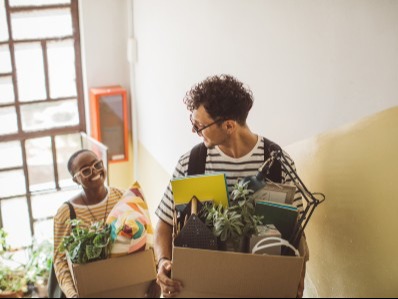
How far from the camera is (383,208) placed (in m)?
1.88

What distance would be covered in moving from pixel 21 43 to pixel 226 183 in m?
3.08

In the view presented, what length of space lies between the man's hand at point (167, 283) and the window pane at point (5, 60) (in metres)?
3.00

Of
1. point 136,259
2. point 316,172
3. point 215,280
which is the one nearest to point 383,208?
point 316,172

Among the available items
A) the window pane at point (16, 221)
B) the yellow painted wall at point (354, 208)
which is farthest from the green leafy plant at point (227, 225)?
the window pane at point (16, 221)

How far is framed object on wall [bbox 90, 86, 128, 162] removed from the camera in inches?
179

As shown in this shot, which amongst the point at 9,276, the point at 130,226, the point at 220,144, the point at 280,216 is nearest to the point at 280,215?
the point at 280,216

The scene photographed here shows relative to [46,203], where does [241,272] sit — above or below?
above

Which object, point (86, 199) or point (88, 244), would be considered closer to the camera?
point (88, 244)

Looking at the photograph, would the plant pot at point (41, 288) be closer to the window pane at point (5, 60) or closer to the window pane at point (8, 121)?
the window pane at point (8, 121)

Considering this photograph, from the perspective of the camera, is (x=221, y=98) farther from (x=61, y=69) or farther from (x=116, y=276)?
(x=61, y=69)

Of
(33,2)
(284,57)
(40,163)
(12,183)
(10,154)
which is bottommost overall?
(12,183)

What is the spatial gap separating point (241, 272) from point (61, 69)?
11.4 ft

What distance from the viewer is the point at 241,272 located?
4.96 feet

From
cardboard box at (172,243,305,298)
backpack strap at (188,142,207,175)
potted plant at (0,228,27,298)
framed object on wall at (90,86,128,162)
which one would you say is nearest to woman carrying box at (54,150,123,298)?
backpack strap at (188,142,207,175)
